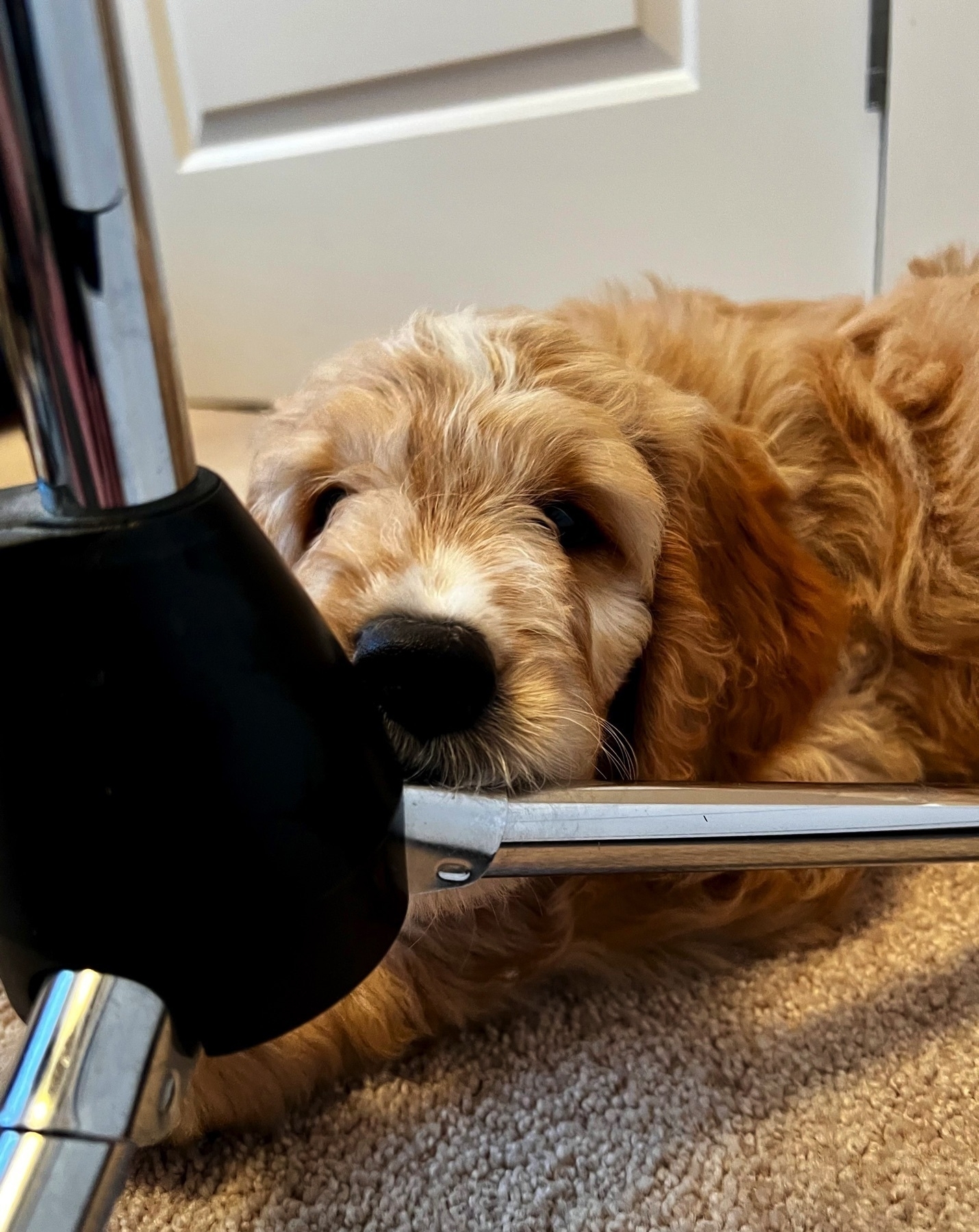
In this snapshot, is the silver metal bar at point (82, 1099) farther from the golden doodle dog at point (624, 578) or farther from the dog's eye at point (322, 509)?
the dog's eye at point (322, 509)

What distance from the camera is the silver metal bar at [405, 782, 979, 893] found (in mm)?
522

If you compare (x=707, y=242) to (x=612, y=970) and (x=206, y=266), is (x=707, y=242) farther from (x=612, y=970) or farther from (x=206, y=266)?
(x=612, y=970)

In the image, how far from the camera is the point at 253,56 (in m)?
1.88

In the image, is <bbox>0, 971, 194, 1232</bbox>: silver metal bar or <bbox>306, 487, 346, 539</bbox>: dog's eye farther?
<bbox>306, 487, 346, 539</bbox>: dog's eye

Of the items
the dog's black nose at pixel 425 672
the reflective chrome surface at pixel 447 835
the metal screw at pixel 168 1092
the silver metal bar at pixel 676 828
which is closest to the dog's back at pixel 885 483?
the silver metal bar at pixel 676 828

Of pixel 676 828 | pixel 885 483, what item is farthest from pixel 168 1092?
pixel 885 483

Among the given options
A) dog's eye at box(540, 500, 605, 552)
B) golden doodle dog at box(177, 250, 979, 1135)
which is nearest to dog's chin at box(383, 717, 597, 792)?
golden doodle dog at box(177, 250, 979, 1135)

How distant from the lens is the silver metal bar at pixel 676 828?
522mm

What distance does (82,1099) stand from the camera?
37cm

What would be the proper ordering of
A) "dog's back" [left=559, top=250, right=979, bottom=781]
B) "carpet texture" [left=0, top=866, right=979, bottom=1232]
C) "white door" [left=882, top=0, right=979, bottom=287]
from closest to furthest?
"carpet texture" [left=0, top=866, right=979, bottom=1232] < "dog's back" [left=559, top=250, right=979, bottom=781] < "white door" [left=882, top=0, right=979, bottom=287]

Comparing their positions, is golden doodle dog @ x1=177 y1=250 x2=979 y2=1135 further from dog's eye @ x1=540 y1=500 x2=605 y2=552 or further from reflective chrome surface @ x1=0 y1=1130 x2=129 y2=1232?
reflective chrome surface @ x1=0 y1=1130 x2=129 y2=1232

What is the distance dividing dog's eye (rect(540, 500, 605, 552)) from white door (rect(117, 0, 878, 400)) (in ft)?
3.27

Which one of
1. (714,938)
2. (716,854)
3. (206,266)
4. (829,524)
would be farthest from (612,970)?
(206,266)

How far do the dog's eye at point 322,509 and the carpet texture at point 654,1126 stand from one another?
462 millimetres
